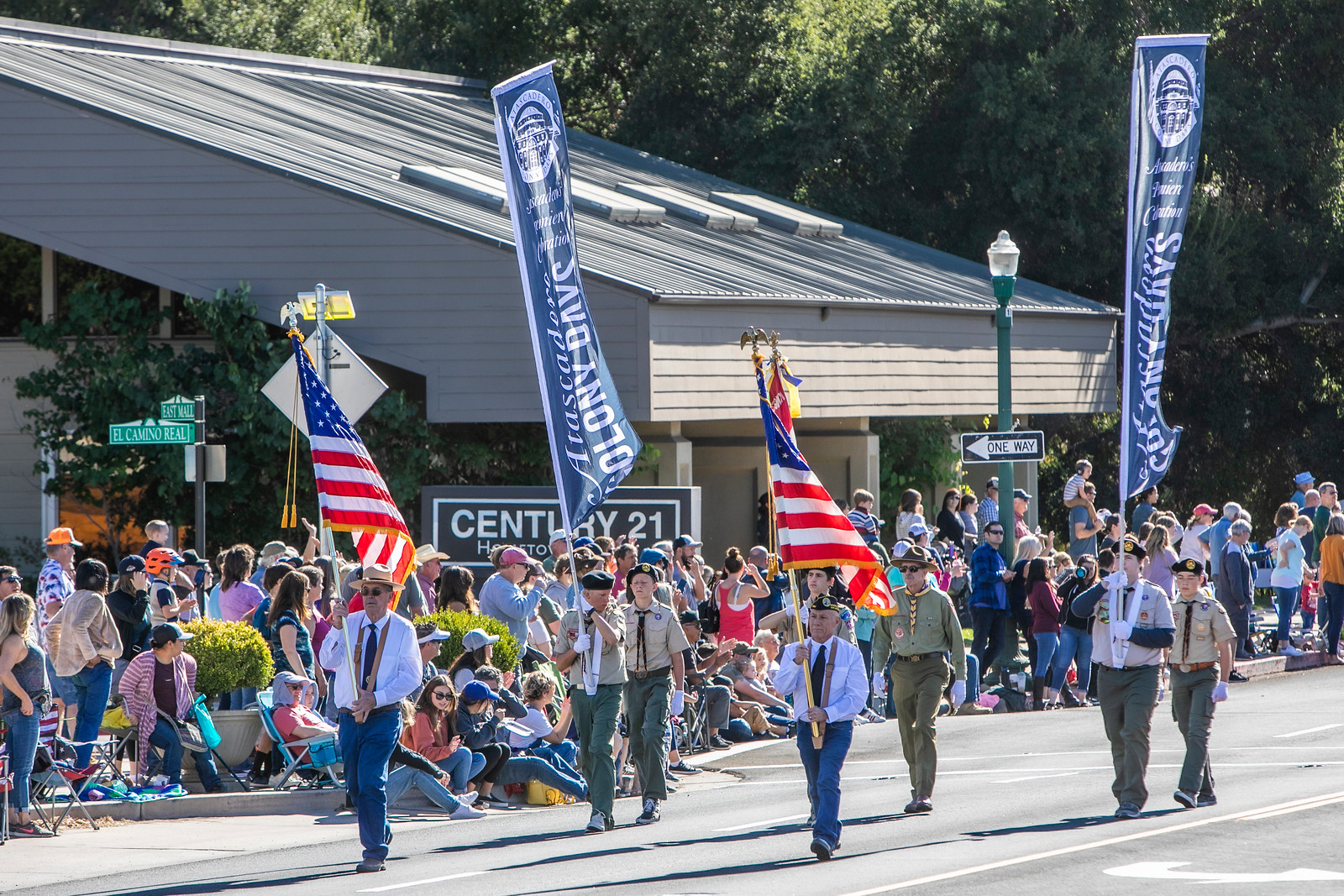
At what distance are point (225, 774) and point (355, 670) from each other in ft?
11.4

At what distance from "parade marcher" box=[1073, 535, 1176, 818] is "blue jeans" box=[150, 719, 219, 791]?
648 cm

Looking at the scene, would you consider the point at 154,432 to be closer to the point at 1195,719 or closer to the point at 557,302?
the point at 557,302

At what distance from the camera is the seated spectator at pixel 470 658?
14.2 metres

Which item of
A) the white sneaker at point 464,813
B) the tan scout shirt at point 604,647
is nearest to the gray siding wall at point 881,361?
the white sneaker at point 464,813

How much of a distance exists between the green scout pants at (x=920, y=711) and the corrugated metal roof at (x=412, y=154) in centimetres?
888

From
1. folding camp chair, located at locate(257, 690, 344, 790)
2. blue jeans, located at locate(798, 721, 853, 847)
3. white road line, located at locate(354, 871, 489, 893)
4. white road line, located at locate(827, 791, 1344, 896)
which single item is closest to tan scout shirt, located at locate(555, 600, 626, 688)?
blue jeans, located at locate(798, 721, 853, 847)

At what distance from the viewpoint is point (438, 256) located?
70.7 feet

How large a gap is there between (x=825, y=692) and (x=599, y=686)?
6.46 feet

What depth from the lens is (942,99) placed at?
121 ft

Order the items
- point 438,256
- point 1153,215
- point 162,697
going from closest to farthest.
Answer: point 162,697 → point 1153,215 → point 438,256

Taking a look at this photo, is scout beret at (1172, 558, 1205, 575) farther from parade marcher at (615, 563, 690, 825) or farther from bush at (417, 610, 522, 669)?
bush at (417, 610, 522, 669)

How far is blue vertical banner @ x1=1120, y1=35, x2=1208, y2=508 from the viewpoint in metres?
17.0

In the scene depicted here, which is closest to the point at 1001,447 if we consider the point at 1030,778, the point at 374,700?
the point at 1030,778

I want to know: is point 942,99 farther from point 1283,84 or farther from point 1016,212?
point 1283,84
